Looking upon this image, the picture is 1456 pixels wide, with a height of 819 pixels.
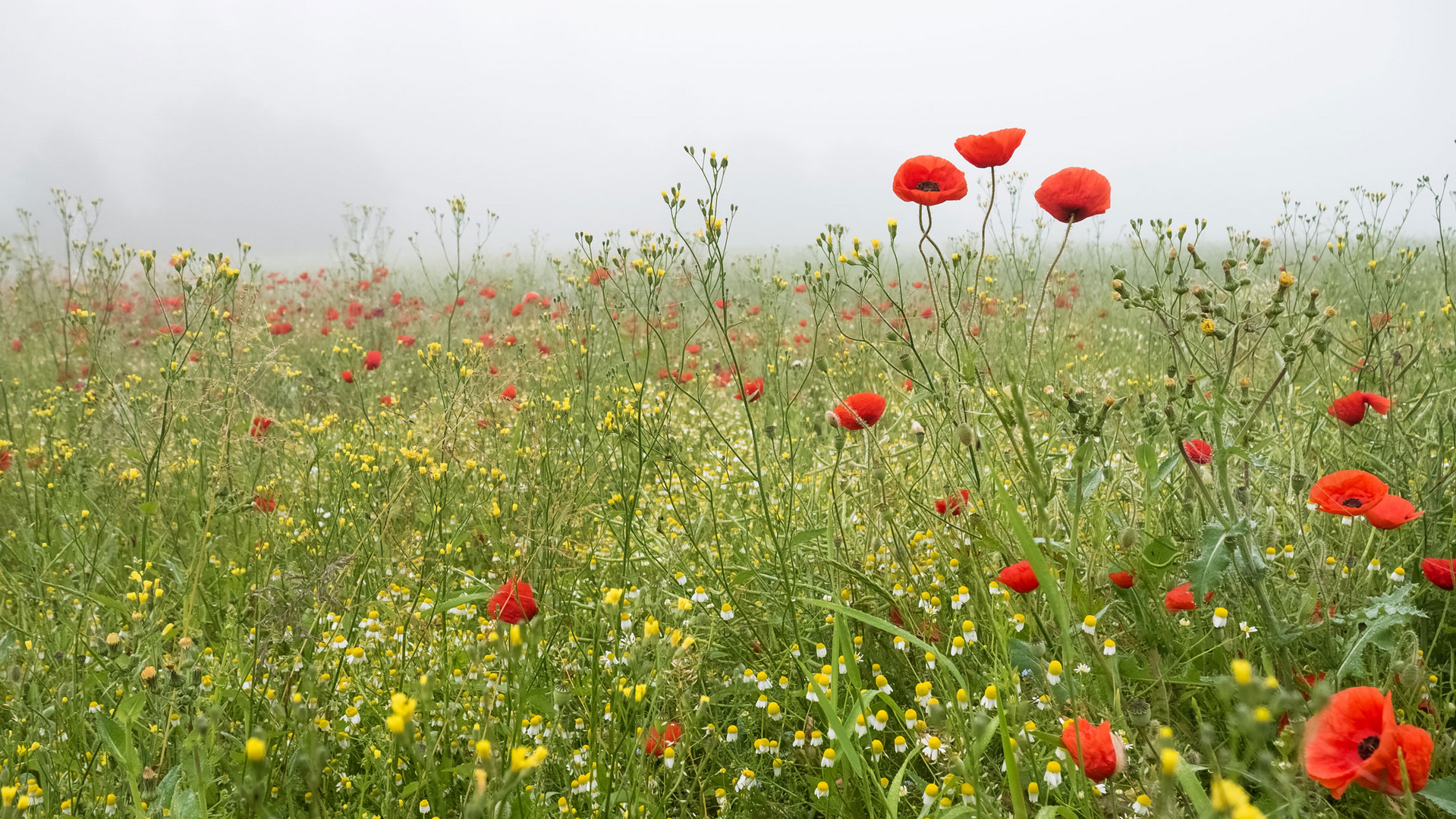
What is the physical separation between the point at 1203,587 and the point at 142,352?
985 centimetres

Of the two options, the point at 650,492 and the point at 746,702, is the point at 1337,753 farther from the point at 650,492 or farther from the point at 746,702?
the point at 650,492

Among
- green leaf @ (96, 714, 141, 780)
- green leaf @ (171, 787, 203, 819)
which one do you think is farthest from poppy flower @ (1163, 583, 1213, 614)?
green leaf @ (96, 714, 141, 780)

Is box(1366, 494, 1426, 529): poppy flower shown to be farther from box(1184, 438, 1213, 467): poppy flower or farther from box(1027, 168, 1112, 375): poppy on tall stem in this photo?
box(1027, 168, 1112, 375): poppy on tall stem

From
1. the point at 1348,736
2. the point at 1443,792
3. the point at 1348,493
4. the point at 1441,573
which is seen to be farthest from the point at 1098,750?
the point at 1441,573

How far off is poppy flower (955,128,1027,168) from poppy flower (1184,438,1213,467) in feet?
2.69

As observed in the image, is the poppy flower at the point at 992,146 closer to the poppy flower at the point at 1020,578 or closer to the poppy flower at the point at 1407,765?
the poppy flower at the point at 1020,578

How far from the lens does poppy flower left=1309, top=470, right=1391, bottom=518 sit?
4.73 feet

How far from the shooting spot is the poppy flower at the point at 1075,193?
6.49 ft

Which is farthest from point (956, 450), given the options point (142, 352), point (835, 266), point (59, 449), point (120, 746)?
point (142, 352)

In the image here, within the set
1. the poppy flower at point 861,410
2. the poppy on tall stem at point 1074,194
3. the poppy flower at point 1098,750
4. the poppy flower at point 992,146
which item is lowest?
the poppy flower at point 1098,750

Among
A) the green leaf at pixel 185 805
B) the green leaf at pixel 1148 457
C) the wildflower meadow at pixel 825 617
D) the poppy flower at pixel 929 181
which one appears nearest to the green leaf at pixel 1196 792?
the wildflower meadow at pixel 825 617

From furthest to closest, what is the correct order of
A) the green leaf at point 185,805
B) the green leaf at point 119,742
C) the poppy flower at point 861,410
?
1. the poppy flower at point 861,410
2. the green leaf at point 119,742
3. the green leaf at point 185,805

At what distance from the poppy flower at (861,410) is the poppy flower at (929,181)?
0.53 m

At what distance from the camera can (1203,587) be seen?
1.46 meters
